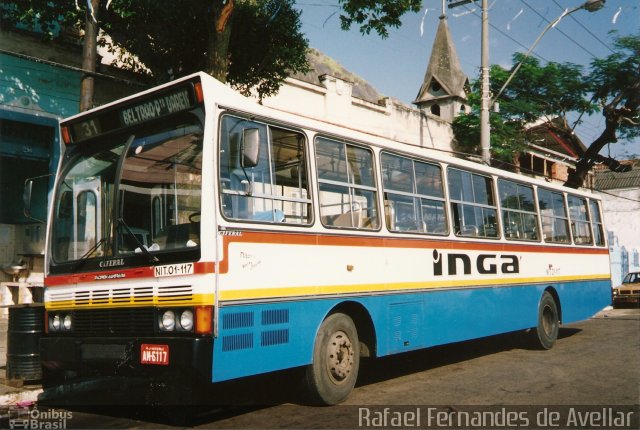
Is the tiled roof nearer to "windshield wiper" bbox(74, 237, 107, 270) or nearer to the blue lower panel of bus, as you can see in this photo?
the blue lower panel of bus

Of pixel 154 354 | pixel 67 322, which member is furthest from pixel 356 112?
pixel 154 354

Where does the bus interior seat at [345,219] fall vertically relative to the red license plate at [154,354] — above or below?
above

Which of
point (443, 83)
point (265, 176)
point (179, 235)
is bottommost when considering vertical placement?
point (179, 235)

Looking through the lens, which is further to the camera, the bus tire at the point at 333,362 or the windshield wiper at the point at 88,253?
the bus tire at the point at 333,362

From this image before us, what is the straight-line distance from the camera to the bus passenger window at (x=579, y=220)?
12.1 meters

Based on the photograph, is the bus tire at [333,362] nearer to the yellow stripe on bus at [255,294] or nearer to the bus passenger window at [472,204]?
the yellow stripe on bus at [255,294]

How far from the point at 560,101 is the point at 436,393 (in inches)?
865

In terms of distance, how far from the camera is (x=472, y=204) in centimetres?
905

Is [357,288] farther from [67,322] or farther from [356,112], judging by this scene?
[356,112]

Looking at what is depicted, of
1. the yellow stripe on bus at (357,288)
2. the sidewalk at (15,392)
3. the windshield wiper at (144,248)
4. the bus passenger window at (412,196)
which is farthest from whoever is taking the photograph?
the bus passenger window at (412,196)

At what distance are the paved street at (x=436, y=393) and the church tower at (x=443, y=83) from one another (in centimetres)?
3454

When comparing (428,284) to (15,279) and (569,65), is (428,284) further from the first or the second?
(569,65)

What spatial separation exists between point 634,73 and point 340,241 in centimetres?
2260

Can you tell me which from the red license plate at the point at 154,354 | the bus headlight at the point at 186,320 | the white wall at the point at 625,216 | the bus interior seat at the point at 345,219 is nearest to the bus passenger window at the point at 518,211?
the bus interior seat at the point at 345,219
